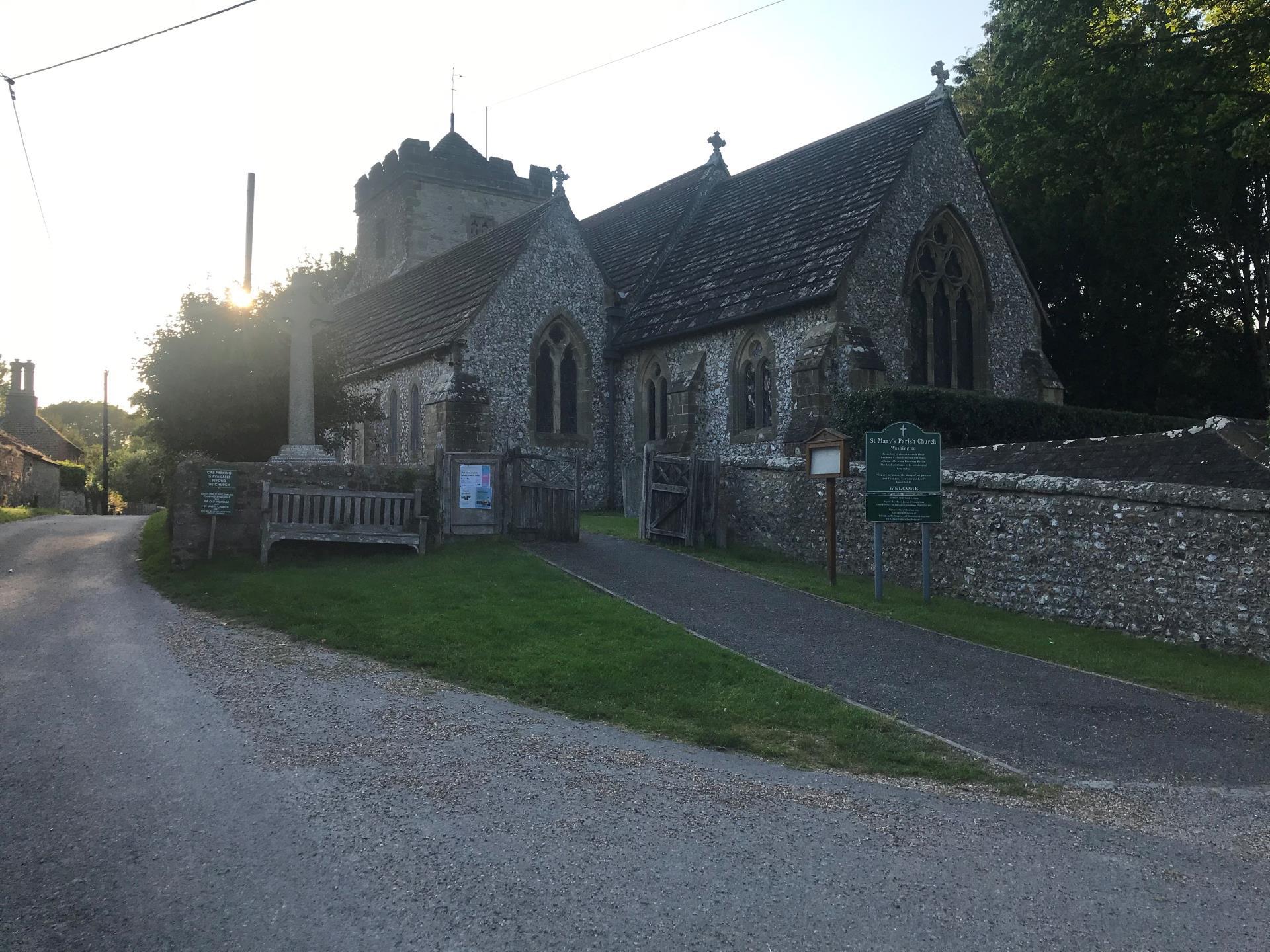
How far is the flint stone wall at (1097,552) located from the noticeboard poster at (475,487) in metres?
5.46

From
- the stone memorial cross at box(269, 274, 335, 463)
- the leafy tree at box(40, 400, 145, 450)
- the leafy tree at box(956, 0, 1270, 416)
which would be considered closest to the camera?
the leafy tree at box(956, 0, 1270, 416)

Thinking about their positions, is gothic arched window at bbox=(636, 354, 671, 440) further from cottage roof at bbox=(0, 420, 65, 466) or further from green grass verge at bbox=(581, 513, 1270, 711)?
cottage roof at bbox=(0, 420, 65, 466)

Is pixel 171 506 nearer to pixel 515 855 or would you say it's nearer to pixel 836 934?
pixel 515 855

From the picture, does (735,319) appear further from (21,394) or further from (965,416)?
(21,394)

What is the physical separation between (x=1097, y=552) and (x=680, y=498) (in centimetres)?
748

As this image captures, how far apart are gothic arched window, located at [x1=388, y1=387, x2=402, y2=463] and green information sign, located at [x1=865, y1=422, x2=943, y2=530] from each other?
1661 centimetres

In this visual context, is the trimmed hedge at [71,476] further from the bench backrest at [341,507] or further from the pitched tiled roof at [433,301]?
the bench backrest at [341,507]

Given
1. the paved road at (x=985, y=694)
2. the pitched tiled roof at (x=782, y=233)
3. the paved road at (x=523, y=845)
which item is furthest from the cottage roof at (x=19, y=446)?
the paved road at (x=523, y=845)

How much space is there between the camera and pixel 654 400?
84.6 ft

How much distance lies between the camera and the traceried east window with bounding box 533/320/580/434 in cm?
2539

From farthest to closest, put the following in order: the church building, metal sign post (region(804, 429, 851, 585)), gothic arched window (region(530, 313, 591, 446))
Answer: gothic arched window (region(530, 313, 591, 446)), the church building, metal sign post (region(804, 429, 851, 585))

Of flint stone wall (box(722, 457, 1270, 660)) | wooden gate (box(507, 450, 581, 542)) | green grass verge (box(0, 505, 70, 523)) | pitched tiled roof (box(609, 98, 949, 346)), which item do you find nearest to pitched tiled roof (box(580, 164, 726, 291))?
pitched tiled roof (box(609, 98, 949, 346))

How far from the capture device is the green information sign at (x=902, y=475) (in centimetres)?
1334

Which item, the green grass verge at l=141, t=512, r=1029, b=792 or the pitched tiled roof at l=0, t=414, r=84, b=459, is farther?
the pitched tiled roof at l=0, t=414, r=84, b=459
